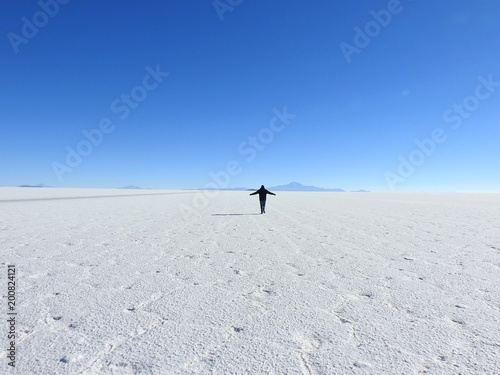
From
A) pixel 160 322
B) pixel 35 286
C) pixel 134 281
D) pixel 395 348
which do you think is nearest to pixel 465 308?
pixel 395 348

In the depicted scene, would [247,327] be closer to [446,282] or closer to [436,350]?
[436,350]

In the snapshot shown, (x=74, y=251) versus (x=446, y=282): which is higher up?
(x=74, y=251)

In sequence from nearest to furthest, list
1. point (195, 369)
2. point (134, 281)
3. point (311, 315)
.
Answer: point (195, 369) → point (311, 315) → point (134, 281)

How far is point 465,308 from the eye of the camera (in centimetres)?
326

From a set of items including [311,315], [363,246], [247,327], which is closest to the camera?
[247,327]

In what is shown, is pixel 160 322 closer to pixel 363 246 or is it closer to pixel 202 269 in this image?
pixel 202 269

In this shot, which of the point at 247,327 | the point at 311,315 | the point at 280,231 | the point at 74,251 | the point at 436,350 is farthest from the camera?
the point at 280,231

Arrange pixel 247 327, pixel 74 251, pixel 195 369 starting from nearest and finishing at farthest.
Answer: pixel 195 369 < pixel 247 327 < pixel 74 251

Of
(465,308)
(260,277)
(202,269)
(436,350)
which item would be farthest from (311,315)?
(202,269)

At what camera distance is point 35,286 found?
13.1 ft

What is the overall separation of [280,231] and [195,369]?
23.3ft

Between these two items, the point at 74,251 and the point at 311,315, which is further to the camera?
the point at 74,251

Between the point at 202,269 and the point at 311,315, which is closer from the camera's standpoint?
the point at 311,315

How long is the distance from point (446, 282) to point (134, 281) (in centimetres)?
463
